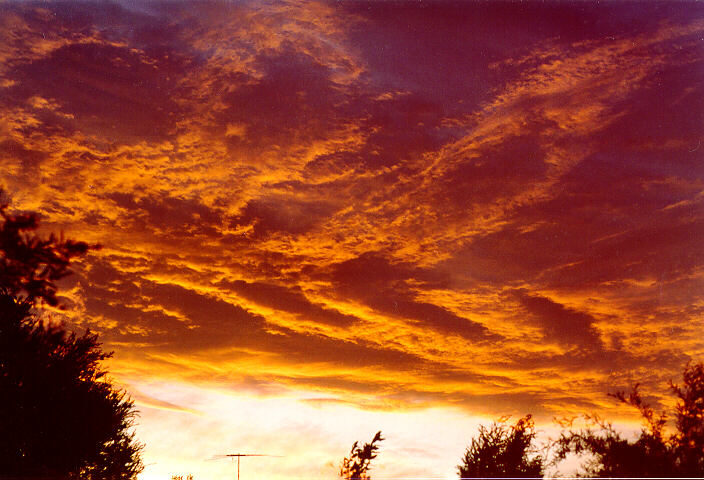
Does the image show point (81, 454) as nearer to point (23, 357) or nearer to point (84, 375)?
point (84, 375)

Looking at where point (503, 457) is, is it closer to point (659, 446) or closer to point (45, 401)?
point (659, 446)

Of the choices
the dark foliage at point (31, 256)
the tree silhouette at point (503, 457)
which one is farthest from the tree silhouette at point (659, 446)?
the dark foliage at point (31, 256)

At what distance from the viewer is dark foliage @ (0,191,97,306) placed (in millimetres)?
9998

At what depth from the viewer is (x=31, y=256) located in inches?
408

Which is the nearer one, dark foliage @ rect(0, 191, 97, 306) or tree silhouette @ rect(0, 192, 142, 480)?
dark foliage @ rect(0, 191, 97, 306)

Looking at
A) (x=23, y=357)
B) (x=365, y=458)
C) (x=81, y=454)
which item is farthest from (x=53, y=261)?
(x=81, y=454)

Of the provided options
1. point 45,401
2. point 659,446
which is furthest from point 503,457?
point 45,401

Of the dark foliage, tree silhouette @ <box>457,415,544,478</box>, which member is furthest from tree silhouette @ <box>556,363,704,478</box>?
the dark foliage

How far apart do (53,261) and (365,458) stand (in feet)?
75.9

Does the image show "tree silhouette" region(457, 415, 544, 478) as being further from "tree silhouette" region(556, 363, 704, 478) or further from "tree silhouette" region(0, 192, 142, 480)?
"tree silhouette" region(0, 192, 142, 480)

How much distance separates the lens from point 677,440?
25188 mm

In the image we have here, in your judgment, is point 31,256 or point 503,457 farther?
point 503,457

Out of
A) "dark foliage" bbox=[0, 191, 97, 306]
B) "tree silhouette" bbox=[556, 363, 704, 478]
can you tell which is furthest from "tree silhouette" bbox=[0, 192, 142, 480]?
"tree silhouette" bbox=[556, 363, 704, 478]

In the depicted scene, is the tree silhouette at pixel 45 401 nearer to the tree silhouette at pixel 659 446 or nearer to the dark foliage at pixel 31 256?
the dark foliage at pixel 31 256
